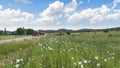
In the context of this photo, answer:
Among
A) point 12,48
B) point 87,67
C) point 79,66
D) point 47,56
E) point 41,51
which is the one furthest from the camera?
point 12,48

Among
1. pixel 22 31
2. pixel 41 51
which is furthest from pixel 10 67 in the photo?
pixel 22 31

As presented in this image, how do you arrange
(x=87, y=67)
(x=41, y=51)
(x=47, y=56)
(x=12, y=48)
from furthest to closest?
(x=12, y=48), (x=41, y=51), (x=47, y=56), (x=87, y=67)

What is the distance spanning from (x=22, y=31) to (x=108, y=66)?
122621mm

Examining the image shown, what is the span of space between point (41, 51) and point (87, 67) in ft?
17.6

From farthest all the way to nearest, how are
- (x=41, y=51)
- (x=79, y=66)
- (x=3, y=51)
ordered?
1. (x=3, y=51)
2. (x=41, y=51)
3. (x=79, y=66)

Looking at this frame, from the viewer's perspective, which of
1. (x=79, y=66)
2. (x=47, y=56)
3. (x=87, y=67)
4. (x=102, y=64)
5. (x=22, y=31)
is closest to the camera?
(x=79, y=66)

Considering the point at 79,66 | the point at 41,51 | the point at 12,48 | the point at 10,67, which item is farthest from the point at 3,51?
the point at 79,66

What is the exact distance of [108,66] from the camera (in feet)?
28.3

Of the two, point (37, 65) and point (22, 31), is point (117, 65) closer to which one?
point (37, 65)

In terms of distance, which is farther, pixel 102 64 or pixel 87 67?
pixel 102 64

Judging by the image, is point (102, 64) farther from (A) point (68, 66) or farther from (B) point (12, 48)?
(B) point (12, 48)

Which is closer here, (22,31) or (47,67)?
(47,67)

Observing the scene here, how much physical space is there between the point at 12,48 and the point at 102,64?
12.3m

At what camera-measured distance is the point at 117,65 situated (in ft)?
28.7
